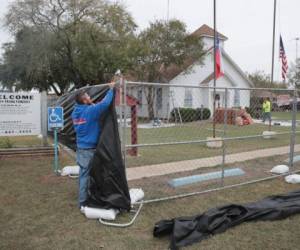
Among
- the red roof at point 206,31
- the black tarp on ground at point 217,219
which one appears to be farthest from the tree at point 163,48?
the black tarp on ground at point 217,219

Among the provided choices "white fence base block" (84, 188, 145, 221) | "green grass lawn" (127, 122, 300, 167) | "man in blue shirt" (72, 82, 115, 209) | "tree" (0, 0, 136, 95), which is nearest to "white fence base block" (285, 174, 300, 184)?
"green grass lawn" (127, 122, 300, 167)

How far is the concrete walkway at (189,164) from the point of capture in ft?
25.1

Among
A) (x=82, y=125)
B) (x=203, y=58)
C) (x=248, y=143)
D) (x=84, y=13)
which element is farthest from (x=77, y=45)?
(x=82, y=125)

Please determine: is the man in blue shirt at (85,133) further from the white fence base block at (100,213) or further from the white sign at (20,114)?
the white sign at (20,114)

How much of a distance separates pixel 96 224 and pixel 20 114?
5.33 metres

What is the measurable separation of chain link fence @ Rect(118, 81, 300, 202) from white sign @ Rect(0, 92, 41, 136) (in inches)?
98.3

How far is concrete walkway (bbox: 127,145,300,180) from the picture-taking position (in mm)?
7637

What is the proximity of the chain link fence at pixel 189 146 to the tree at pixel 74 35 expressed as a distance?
15.7 metres

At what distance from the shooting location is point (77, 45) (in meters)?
26.8

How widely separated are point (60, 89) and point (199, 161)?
26627mm

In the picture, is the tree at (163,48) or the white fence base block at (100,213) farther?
the tree at (163,48)

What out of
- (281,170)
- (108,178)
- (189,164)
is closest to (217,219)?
(108,178)

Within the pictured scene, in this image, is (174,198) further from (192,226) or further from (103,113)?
(103,113)

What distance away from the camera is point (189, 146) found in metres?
12.0
